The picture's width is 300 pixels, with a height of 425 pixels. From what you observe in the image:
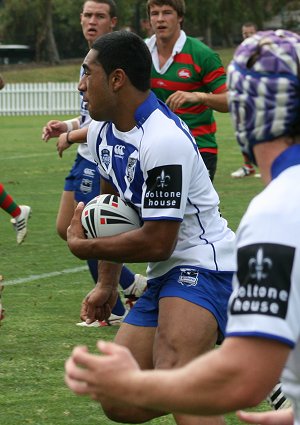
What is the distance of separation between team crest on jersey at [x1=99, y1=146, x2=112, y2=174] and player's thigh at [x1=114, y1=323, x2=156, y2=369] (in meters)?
0.77

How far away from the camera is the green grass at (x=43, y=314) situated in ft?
20.7

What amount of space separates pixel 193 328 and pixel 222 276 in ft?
1.25

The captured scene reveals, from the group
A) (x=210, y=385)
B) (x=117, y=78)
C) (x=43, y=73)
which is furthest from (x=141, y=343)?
(x=43, y=73)

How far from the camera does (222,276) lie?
17.0ft

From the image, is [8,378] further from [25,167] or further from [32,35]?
[32,35]

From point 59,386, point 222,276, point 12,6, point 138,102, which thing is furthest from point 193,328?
point 12,6

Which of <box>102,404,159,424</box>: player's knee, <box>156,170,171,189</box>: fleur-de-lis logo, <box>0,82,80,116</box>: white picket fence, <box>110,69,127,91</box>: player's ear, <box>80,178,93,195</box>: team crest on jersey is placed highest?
<box>110,69,127,91</box>: player's ear

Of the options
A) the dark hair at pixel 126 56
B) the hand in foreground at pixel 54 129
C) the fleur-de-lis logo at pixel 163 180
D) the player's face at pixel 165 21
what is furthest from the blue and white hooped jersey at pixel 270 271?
the hand in foreground at pixel 54 129

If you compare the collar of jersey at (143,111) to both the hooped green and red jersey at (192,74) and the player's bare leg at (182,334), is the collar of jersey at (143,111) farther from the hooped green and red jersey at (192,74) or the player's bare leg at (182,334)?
the hooped green and red jersey at (192,74)

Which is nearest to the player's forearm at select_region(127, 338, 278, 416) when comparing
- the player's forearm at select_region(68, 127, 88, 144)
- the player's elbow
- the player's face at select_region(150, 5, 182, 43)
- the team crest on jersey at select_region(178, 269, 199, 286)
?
the player's elbow

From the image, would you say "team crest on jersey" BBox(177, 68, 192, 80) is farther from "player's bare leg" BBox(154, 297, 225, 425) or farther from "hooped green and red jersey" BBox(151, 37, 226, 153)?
"player's bare leg" BBox(154, 297, 225, 425)

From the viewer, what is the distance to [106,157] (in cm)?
539

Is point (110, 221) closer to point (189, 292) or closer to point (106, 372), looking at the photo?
point (189, 292)

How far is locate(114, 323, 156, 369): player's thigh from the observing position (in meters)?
5.11
